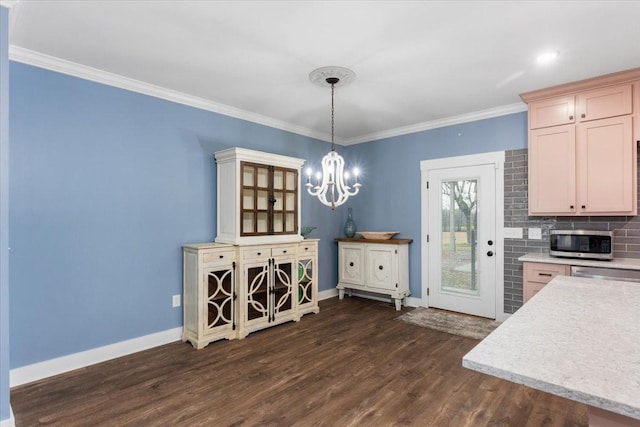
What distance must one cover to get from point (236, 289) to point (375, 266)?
2112mm

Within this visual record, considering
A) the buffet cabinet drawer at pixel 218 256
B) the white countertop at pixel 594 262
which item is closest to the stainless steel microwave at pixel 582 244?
the white countertop at pixel 594 262

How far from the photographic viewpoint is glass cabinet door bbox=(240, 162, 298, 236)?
150 inches

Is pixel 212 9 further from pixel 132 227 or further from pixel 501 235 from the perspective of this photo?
pixel 501 235

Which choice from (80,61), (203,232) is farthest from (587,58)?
(80,61)

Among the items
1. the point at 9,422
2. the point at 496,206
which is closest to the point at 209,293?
the point at 9,422

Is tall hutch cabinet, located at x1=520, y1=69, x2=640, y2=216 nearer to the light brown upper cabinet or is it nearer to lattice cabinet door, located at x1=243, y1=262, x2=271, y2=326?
the light brown upper cabinet

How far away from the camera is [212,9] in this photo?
7.16 ft

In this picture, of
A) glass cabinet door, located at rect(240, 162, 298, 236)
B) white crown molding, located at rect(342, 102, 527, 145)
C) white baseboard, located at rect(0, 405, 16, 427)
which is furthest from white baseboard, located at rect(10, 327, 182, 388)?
white crown molding, located at rect(342, 102, 527, 145)

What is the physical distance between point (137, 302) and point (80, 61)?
2160 mm

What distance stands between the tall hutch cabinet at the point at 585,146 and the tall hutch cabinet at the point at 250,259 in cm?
263

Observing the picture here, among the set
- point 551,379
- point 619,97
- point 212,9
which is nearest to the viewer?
point 551,379

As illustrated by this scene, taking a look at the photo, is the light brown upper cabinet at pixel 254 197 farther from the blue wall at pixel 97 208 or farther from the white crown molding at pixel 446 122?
the white crown molding at pixel 446 122

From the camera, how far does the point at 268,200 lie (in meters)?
4.01

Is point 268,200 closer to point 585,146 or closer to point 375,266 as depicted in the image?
point 375,266
